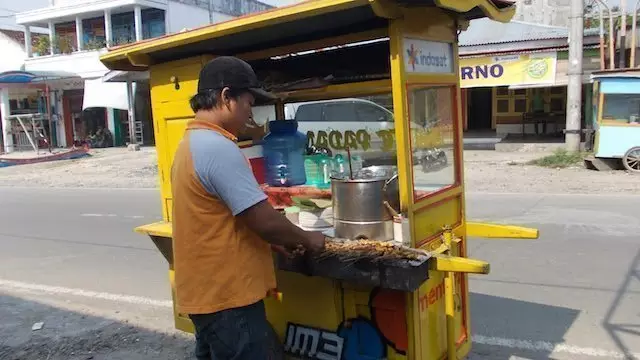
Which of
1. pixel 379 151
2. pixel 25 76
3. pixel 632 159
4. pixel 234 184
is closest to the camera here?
pixel 234 184

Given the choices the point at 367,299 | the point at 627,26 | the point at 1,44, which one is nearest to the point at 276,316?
the point at 367,299

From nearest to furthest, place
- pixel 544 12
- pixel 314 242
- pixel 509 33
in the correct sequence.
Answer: pixel 314 242 → pixel 509 33 → pixel 544 12

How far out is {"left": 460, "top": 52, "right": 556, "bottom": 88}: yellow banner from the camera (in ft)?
52.0

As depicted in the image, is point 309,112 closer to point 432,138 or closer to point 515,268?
point 432,138

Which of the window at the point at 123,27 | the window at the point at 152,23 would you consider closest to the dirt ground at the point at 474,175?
the window at the point at 123,27

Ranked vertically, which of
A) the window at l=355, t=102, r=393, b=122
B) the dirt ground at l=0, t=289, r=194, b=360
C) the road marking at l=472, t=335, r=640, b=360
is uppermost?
the window at l=355, t=102, r=393, b=122

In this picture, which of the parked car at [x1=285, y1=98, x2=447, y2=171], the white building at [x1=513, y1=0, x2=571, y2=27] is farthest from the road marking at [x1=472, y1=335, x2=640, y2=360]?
the white building at [x1=513, y1=0, x2=571, y2=27]

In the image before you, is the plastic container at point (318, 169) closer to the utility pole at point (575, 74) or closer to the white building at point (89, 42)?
the utility pole at point (575, 74)

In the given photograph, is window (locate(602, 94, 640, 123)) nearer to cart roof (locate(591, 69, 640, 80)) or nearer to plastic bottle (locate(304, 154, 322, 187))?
cart roof (locate(591, 69, 640, 80))

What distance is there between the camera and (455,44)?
321cm

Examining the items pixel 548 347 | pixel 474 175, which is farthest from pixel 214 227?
pixel 474 175

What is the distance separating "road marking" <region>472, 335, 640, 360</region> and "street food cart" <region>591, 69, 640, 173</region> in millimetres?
8740

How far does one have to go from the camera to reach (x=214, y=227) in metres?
2.29

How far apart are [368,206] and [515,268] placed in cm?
333
